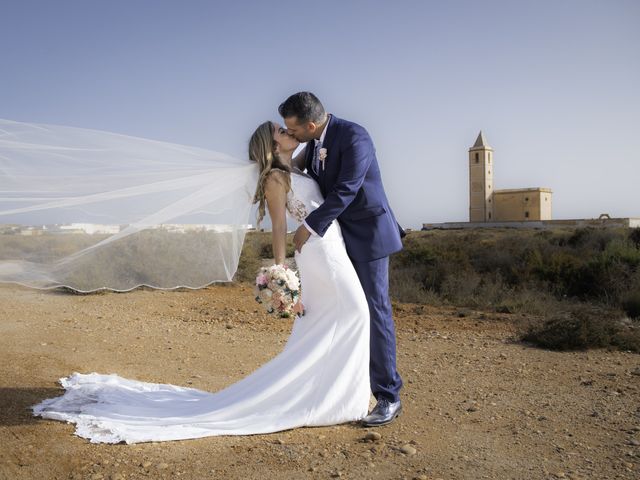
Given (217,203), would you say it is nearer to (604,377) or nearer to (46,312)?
(604,377)

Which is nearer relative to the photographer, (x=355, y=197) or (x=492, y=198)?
(x=355, y=197)

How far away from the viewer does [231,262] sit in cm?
520

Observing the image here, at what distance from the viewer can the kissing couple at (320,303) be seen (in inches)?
166

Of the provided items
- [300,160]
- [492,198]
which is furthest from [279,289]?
[492,198]

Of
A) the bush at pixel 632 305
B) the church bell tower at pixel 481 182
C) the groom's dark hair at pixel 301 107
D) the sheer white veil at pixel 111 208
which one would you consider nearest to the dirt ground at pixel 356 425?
the sheer white veil at pixel 111 208

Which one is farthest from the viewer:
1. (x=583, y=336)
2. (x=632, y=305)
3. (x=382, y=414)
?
(x=632, y=305)

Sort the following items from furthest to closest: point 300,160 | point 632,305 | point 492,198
Result: point 492,198
point 632,305
point 300,160

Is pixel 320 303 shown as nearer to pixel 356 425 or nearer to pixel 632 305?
pixel 356 425

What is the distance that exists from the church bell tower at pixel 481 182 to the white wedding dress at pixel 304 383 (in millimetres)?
64246

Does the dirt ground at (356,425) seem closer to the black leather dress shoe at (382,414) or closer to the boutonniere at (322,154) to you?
the black leather dress shoe at (382,414)

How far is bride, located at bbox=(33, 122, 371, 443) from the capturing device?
4.19m

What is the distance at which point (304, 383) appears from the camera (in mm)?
4305

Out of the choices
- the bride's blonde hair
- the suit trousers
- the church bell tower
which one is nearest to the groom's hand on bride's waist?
the bride's blonde hair

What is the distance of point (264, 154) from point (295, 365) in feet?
5.19
